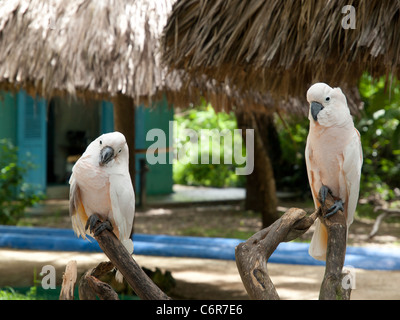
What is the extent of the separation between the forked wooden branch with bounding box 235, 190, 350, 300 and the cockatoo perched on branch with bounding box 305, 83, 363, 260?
0.11 meters

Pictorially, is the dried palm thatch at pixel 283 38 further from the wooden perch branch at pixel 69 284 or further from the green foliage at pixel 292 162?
the green foliage at pixel 292 162

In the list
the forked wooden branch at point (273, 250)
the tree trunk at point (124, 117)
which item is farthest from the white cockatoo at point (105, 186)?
the tree trunk at point (124, 117)

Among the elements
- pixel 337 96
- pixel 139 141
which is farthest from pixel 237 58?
pixel 139 141

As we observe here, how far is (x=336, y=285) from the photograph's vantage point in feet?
5.76

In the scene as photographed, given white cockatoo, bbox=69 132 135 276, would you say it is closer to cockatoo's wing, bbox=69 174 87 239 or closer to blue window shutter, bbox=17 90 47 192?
cockatoo's wing, bbox=69 174 87 239

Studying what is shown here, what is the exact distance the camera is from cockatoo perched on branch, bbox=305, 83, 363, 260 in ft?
6.31

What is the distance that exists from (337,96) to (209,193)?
10.7 m

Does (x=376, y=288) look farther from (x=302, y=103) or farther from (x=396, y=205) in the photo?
(x=396, y=205)

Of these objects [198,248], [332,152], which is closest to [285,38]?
[332,152]

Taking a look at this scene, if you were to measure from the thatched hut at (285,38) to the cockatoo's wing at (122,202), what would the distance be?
4.57 feet

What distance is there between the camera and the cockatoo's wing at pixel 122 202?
2125 mm

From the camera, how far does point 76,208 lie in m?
2.28

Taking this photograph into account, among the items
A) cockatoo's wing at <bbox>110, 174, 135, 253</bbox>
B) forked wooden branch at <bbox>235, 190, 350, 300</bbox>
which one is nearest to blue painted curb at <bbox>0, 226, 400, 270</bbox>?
cockatoo's wing at <bbox>110, 174, 135, 253</bbox>

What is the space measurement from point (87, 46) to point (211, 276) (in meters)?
2.42
